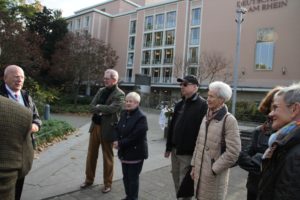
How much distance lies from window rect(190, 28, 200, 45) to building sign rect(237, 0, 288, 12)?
775cm

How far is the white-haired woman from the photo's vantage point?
380 cm

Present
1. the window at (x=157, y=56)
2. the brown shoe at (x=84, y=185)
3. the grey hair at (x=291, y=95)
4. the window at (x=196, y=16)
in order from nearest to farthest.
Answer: the grey hair at (x=291, y=95)
the brown shoe at (x=84, y=185)
the window at (x=196, y=16)
the window at (x=157, y=56)

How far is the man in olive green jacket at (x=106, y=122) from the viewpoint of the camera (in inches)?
217

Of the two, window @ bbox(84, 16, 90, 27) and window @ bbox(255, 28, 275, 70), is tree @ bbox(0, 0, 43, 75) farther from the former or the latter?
window @ bbox(84, 16, 90, 27)

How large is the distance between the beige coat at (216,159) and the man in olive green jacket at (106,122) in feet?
6.38

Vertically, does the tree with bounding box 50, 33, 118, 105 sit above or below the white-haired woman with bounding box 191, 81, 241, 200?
above

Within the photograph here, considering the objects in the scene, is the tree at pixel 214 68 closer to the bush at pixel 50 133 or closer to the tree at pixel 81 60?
the tree at pixel 81 60

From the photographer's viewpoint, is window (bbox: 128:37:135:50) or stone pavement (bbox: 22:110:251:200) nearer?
stone pavement (bbox: 22:110:251:200)

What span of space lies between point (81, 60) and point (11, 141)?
27073 mm

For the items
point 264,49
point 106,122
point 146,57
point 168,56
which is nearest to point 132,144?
point 106,122

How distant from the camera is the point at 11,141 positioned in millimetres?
2316

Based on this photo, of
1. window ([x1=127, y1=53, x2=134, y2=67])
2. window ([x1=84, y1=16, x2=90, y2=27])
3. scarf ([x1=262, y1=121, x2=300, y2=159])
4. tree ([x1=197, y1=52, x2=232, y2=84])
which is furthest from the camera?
window ([x1=84, y1=16, x2=90, y2=27])

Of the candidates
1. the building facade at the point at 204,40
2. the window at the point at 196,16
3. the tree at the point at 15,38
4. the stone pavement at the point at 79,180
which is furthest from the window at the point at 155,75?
the stone pavement at the point at 79,180

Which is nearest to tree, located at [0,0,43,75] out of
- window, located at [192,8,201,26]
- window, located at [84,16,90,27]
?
window, located at [192,8,201,26]
